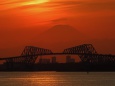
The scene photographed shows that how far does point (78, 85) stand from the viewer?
119 m

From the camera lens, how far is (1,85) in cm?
11944

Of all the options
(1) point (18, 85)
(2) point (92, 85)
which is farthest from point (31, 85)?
(2) point (92, 85)

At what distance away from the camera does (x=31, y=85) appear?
117500mm

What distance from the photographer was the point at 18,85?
118438 millimetres

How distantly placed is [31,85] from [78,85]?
9279 millimetres

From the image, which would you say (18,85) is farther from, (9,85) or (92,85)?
(92,85)

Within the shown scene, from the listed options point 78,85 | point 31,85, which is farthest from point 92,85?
point 31,85

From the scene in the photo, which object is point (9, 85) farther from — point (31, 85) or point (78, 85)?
point (78, 85)

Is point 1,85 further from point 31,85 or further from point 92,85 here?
point 92,85

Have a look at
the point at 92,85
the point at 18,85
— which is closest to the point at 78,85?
the point at 92,85

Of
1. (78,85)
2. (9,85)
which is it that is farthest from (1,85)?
(78,85)

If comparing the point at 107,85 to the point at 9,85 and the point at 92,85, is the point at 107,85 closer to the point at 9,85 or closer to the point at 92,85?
the point at 92,85

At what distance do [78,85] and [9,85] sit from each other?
44.1ft

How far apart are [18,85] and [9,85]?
1.88m
